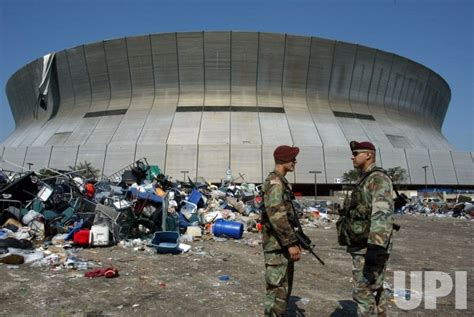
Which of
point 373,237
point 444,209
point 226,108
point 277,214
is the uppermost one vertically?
point 226,108

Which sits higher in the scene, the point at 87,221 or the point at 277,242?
the point at 277,242

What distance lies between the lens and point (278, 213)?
346 cm

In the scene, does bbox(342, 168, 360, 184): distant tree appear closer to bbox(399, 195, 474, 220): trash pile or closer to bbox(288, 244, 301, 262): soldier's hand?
bbox(399, 195, 474, 220): trash pile

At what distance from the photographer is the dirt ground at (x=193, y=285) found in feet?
14.6

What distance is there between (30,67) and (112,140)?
16849mm

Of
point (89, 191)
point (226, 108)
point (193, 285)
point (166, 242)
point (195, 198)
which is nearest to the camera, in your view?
point (193, 285)

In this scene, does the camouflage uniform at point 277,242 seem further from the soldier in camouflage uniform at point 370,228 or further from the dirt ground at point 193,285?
the dirt ground at point 193,285

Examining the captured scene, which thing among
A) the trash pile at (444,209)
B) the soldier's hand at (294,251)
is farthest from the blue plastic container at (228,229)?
the trash pile at (444,209)

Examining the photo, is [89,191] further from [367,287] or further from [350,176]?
[350,176]

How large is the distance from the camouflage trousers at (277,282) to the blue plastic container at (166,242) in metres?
4.48

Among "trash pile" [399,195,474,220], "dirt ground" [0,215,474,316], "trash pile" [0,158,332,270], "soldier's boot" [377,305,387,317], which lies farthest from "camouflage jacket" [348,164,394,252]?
"trash pile" [399,195,474,220]

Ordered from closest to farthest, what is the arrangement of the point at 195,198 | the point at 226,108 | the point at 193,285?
the point at 193,285, the point at 195,198, the point at 226,108

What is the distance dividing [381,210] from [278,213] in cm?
84

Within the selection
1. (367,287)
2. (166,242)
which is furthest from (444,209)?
(367,287)
